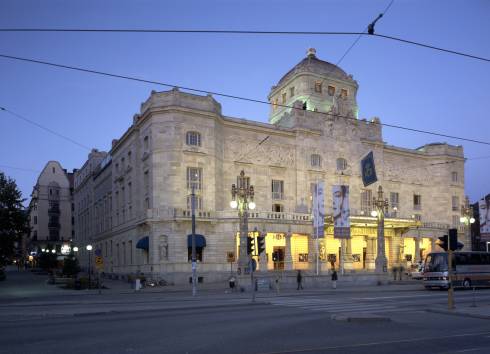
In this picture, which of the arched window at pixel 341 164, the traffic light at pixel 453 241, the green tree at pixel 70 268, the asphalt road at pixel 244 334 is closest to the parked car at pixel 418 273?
the arched window at pixel 341 164

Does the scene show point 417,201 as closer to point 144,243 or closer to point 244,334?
point 144,243

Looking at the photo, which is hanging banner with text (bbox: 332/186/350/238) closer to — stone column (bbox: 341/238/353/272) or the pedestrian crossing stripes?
stone column (bbox: 341/238/353/272)

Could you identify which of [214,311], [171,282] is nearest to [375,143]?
[171,282]

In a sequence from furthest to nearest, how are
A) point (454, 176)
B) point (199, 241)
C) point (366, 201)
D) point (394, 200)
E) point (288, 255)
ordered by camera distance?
point (454, 176)
point (394, 200)
point (366, 201)
point (288, 255)
point (199, 241)

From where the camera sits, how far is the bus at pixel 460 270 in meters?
37.2

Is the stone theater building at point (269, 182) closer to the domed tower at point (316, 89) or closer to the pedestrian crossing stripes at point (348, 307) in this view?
the domed tower at point (316, 89)

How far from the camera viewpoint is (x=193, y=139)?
4916 cm

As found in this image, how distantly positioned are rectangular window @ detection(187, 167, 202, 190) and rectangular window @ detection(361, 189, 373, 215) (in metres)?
22.9

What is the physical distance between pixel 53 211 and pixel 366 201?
78200 millimetres

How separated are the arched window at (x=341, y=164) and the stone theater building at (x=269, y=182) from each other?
0.69 ft

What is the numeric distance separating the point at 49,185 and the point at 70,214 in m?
8.30

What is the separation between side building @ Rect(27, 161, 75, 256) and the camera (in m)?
113

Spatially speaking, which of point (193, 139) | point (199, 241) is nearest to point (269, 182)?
point (193, 139)

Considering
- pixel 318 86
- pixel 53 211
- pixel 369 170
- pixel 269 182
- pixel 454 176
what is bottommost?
pixel 53 211
